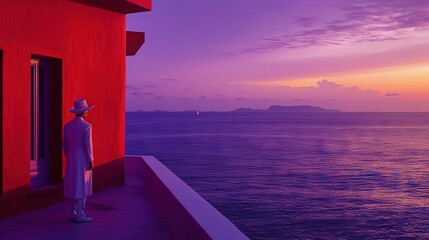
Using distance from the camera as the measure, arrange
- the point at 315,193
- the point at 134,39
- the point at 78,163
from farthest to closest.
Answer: the point at 315,193
the point at 134,39
the point at 78,163

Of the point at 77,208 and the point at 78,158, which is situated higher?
the point at 78,158

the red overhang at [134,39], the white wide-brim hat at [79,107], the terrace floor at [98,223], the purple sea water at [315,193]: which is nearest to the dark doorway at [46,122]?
the terrace floor at [98,223]

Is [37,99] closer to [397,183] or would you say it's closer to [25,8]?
[25,8]

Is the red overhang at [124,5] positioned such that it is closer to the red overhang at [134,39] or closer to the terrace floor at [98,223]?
the red overhang at [134,39]

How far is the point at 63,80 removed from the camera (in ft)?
25.9

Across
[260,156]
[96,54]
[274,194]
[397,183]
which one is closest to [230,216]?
[274,194]

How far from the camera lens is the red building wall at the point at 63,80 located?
6727 millimetres

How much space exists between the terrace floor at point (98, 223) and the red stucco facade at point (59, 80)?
1.43ft

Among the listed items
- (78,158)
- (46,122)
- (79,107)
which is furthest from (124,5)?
(78,158)

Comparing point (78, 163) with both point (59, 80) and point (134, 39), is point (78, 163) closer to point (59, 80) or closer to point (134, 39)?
point (59, 80)

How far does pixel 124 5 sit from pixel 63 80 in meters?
2.07

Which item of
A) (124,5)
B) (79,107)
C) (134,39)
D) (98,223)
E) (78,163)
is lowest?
(98,223)

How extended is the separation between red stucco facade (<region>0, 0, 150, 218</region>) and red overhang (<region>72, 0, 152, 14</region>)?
1.3 inches

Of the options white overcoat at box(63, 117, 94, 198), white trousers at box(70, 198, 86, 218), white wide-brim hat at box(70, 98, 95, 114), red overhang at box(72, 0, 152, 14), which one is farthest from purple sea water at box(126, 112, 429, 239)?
white wide-brim hat at box(70, 98, 95, 114)
